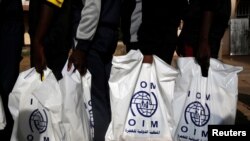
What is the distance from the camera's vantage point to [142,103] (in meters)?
4.00

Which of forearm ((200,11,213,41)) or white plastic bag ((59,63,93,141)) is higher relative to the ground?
forearm ((200,11,213,41))

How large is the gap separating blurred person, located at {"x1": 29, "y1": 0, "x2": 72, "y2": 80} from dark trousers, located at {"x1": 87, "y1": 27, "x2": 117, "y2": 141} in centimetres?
24

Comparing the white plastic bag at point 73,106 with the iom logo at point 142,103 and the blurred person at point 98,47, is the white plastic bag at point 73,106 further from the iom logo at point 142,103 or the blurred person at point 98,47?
the iom logo at point 142,103

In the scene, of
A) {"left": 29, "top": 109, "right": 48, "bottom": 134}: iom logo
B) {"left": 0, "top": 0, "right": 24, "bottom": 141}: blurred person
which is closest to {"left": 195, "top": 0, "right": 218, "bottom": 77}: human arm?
{"left": 29, "top": 109, "right": 48, "bottom": 134}: iom logo

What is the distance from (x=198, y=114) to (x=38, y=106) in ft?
4.40

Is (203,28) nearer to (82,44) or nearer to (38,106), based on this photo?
(82,44)

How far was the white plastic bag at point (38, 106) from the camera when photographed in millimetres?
3742

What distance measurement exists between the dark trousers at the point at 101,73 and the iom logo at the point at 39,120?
Answer: 47 cm

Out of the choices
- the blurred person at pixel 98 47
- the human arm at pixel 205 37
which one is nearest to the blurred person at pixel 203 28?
the human arm at pixel 205 37

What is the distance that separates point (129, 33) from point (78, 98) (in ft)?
2.58

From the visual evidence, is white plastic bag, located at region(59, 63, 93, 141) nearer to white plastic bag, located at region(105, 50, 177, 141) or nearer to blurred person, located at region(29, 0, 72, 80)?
blurred person, located at region(29, 0, 72, 80)

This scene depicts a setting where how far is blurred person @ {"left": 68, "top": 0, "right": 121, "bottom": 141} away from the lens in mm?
3809

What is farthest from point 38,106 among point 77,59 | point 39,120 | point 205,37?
point 205,37

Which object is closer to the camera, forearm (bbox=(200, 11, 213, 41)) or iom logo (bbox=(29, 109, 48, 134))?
iom logo (bbox=(29, 109, 48, 134))
